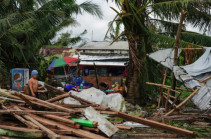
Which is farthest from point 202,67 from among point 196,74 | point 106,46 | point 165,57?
point 106,46

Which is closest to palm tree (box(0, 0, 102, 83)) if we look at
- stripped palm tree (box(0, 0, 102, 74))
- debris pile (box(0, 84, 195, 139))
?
stripped palm tree (box(0, 0, 102, 74))

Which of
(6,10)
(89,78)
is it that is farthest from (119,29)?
(6,10)

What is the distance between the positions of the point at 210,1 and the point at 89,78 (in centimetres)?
905

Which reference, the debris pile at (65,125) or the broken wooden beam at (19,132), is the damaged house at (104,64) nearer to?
the debris pile at (65,125)

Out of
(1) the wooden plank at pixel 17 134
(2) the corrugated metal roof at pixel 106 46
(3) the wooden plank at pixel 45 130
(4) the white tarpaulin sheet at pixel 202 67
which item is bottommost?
(1) the wooden plank at pixel 17 134

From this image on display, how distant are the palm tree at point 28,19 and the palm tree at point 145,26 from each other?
575cm

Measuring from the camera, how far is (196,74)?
28.9ft

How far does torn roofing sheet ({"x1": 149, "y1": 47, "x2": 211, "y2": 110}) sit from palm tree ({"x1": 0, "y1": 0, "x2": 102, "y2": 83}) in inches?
315

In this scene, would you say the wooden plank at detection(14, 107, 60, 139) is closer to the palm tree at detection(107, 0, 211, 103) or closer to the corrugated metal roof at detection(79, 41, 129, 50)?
the palm tree at detection(107, 0, 211, 103)

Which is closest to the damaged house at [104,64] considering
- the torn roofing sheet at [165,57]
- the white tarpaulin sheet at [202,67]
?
the torn roofing sheet at [165,57]

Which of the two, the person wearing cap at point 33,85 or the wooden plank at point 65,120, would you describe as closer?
the wooden plank at point 65,120

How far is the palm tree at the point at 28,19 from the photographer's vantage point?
49.7 feet

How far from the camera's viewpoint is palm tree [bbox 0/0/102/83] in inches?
596

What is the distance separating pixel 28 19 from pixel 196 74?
32.1ft
